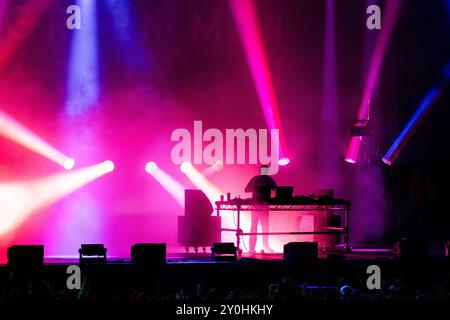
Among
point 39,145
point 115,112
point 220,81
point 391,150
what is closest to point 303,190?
point 391,150

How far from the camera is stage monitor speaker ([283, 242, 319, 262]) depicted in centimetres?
829

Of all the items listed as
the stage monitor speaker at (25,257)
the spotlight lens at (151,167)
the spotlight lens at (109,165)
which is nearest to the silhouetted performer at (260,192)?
the spotlight lens at (151,167)

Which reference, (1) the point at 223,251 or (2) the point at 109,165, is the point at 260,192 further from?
(2) the point at 109,165

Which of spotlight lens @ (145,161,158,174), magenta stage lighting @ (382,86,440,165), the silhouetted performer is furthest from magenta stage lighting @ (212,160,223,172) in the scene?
magenta stage lighting @ (382,86,440,165)

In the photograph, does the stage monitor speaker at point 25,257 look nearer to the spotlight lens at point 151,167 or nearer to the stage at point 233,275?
the stage at point 233,275

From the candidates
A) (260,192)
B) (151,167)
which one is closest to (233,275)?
(260,192)

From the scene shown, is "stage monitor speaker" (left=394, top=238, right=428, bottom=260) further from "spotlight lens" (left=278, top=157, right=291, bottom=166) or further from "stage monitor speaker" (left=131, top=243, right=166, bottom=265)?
"spotlight lens" (left=278, top=157, right=291, bottom=166)

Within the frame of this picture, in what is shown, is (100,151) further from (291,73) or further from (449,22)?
(449,22)

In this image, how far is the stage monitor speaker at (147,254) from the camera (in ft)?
26.6

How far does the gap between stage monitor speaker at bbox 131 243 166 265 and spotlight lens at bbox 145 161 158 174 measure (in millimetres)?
4063

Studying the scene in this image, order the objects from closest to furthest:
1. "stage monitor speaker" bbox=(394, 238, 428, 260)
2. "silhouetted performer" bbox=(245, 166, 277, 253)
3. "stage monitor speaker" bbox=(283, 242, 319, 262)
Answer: "stage monitor speaker" bbox=(283, 242, 319, 262)
"stage monitor speaker" bbox=(394, 238, 428, 260)
"silhouetted performer" bbox=(245, 166, 277, 253)

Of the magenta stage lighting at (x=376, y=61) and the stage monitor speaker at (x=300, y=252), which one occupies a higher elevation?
the magenta stage lighting at (x=376, y=61)

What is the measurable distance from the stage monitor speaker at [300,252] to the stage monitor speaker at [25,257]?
3086 millimetres

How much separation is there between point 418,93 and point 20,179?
7611 mm
